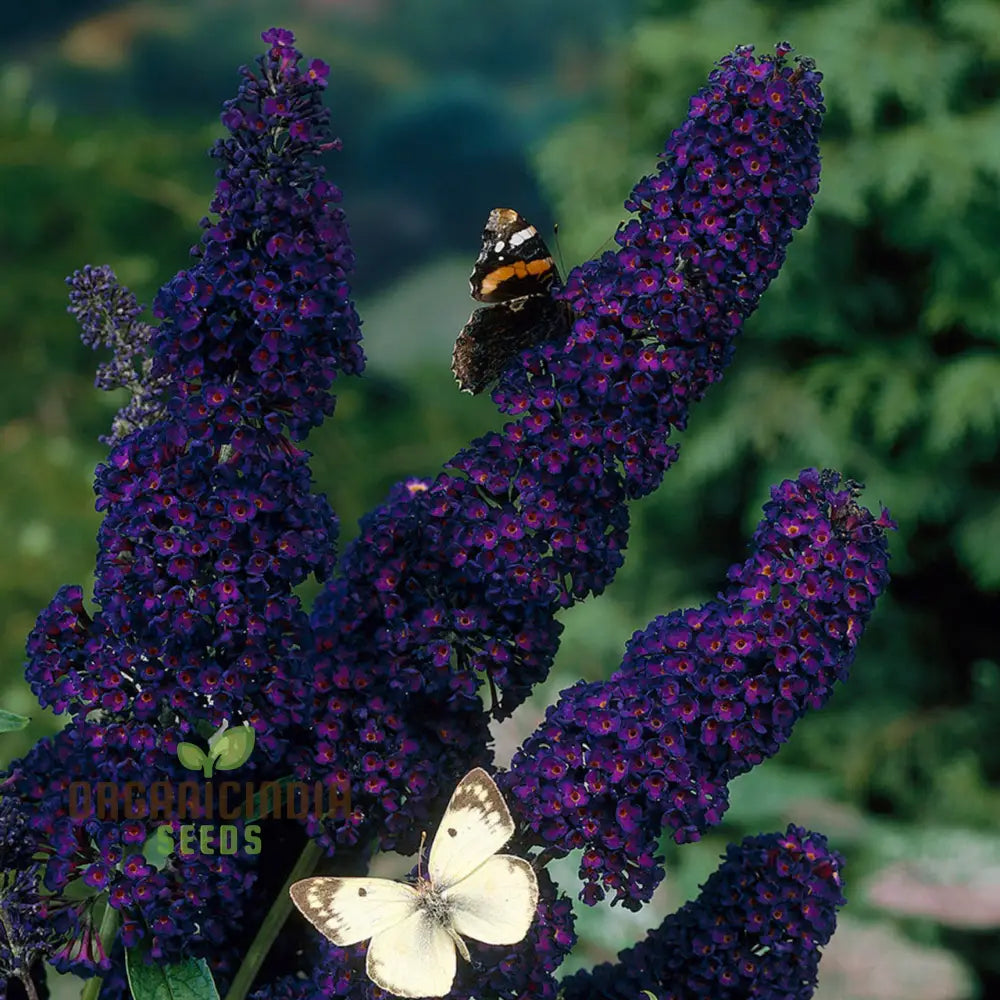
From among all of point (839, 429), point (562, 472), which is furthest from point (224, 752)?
point (839, 429)

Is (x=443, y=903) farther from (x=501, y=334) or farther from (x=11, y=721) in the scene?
(x=501, y=334)

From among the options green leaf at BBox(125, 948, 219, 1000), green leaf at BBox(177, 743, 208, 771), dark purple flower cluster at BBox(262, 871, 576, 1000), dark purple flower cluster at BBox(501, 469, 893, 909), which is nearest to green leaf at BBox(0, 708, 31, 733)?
green leaf at BBox(177, 743, 208, 771)

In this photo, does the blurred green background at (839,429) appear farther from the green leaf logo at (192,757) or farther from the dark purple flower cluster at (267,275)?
the dark purple flower cluster at (267,275)

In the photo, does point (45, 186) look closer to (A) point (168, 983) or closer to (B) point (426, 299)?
(B) point (426, 299)

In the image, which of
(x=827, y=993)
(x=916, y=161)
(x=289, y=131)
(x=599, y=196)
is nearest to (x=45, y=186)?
(x=599, y=196)

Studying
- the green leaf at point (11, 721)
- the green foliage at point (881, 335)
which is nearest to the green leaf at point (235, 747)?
the green leaf at point (11, 721)

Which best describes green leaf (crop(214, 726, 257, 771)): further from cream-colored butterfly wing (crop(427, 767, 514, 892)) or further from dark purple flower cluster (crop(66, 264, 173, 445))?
dark purple flower cluster (crop(66, 264, 173, 445))
